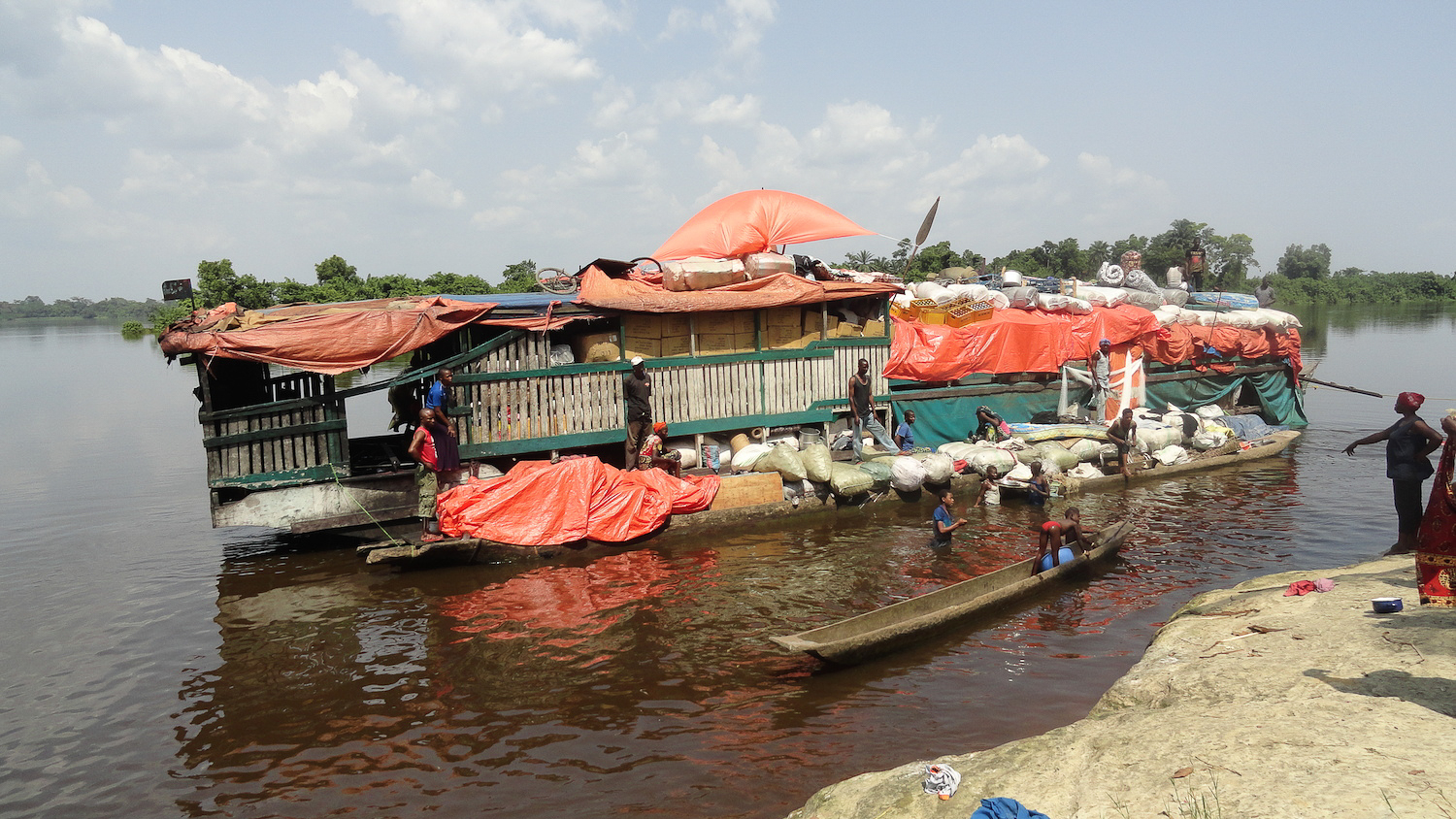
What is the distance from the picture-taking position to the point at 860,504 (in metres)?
12.5

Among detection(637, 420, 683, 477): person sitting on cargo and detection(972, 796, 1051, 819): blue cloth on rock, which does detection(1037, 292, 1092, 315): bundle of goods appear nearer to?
detection(637, 420, 683, 477): person sitting on cargo

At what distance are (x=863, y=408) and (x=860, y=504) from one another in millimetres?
1714

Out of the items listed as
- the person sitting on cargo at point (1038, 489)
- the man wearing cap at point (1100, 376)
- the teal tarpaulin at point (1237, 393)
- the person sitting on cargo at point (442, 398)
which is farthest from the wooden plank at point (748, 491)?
the teal tarpaulin at point (1237, 393)

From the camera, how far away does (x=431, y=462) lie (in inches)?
394

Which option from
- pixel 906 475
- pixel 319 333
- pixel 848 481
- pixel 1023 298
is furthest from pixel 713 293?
pixel 1023 298

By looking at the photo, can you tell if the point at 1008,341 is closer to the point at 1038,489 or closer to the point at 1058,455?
the point at 1058,455

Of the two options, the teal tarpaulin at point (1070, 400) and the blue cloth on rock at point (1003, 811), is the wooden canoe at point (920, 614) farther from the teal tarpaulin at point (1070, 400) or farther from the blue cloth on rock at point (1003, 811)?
the teal tarpaulin at point (1070, 400)

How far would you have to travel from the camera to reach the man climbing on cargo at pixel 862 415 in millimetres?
13289

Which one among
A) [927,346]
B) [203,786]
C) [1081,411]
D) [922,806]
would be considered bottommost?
[203,786]

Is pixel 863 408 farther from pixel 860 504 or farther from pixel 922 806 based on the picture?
pixel 922 806

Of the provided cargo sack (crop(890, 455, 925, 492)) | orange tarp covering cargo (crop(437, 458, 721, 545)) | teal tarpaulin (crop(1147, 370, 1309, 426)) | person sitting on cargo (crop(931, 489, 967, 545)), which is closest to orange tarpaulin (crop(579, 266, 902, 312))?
orange tarp covering cargo (crop(437, 458, 721, 545))

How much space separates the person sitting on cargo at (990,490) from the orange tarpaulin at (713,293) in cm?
332

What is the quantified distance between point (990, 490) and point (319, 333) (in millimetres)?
9646

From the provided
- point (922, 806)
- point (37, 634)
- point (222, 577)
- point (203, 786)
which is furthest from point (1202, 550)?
point (37, 634)
